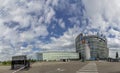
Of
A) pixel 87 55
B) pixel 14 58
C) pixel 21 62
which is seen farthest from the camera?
pixel 87 55

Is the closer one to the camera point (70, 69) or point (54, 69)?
point (70, 69)

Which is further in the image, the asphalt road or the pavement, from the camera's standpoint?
the pavement

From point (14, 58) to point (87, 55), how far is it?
141 meters

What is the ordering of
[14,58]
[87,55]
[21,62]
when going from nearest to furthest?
[21,62] < [14,58] < [87,55]

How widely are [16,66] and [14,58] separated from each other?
376 cm

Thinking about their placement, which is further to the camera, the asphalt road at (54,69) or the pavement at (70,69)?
the pavement at (70,69)

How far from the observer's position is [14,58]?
43.8 metres

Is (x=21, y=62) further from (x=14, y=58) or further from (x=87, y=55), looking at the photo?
(x=87, y=55)

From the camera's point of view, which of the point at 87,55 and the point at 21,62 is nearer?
the point at 21,62

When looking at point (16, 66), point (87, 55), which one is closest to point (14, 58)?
point (16, 66)

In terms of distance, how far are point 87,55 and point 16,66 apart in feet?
473

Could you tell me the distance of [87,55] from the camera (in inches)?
7146

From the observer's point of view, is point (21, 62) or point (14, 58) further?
point (14, 58)

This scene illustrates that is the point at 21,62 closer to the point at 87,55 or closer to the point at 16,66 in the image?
the point at 16,66
